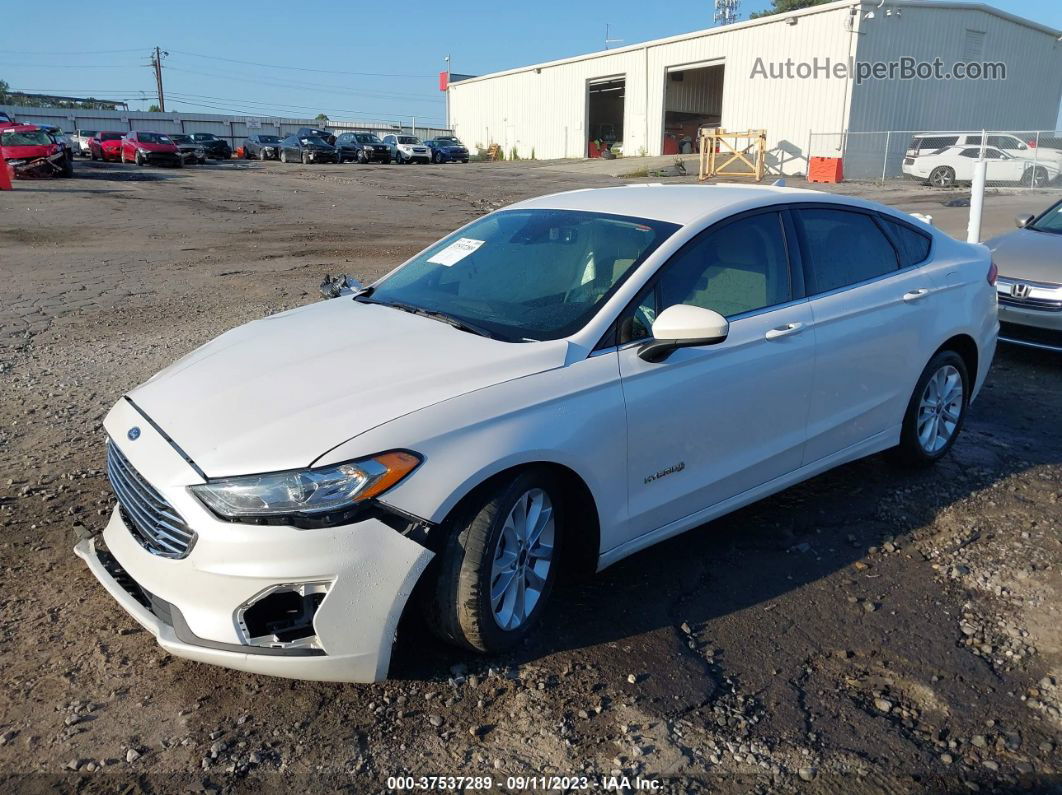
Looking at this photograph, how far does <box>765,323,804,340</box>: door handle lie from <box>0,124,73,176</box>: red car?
29816 millimetres

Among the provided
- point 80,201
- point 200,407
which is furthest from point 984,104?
point 200,407

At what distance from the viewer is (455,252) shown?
433 centimetres

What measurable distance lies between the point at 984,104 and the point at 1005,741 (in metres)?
40.0

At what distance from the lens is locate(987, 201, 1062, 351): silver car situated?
23.6 feet

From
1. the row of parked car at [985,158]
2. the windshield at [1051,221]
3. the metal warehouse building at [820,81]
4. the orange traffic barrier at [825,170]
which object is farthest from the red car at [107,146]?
the windshield at [1051,221]

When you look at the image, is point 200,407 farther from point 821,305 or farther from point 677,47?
point 677,47

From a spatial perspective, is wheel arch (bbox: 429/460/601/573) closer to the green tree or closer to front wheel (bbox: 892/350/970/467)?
front wheel (bbox: 892/350/970/467)

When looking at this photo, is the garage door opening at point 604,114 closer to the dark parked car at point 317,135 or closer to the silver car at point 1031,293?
the dark parked car at point 317,135

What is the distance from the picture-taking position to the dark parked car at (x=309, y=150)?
43938mm

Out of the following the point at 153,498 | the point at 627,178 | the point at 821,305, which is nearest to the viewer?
the point at 153,498

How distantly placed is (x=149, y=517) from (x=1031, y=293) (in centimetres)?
710

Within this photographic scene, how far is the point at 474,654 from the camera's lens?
125 inches

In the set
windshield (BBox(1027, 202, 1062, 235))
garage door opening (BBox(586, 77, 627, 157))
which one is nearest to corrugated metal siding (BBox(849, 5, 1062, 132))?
garage door opening (BBox(586, 77, 627, 157))

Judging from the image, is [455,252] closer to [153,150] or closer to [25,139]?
[25,139]
